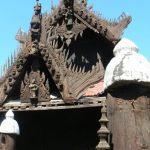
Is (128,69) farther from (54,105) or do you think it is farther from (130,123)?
(54,105)

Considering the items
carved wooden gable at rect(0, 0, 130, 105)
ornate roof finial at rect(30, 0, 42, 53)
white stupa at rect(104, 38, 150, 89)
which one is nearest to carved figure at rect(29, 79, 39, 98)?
carved wooden gable at rect(0, 0, 130, 105)

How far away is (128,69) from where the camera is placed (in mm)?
1589

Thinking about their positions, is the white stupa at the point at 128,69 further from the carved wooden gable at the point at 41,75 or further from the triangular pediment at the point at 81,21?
the triangular pediment at the point at 81,21

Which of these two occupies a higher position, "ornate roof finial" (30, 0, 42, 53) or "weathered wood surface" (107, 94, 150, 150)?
"ornate roof finial" (30, 0, 42, 53)

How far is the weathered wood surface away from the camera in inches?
60.7

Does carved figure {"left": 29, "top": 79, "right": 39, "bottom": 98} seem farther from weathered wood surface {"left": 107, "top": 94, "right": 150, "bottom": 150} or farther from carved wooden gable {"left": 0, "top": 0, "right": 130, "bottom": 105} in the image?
weathered wood surface {"left": 107, "top": 94, "right": 150, "bottom": 150}

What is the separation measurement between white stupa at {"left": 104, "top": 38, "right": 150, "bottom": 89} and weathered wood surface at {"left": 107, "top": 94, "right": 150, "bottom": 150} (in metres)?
0.09

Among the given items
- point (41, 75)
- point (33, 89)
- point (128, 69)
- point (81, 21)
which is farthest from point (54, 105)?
point (128, 69)

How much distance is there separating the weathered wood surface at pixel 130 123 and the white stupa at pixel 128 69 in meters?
0.09

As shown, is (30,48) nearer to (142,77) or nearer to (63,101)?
(63,101)

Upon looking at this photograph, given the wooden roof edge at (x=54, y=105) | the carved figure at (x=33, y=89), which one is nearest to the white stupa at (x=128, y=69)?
the wooden roof edge at (x=54, y=105)

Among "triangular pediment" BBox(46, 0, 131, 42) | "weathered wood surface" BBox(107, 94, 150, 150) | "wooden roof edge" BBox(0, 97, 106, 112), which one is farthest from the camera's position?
"triangular pediment" BBox(46, 0, 131, 42)

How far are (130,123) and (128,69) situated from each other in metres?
0.23

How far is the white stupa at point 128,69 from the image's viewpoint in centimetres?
156
